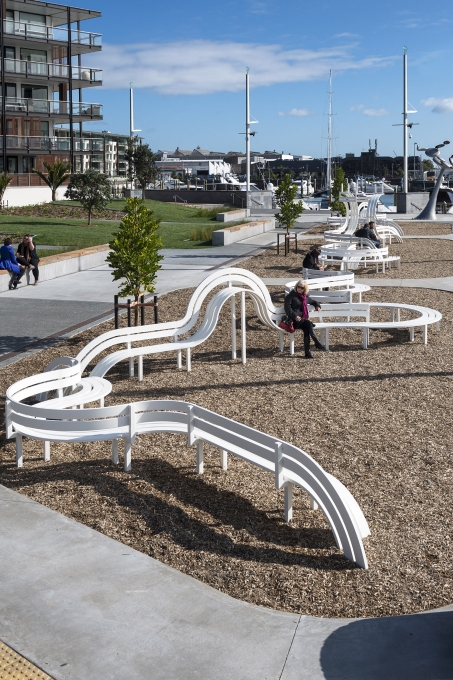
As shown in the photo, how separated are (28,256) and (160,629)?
15.1 m

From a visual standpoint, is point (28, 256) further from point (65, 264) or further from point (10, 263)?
point (65, 264)

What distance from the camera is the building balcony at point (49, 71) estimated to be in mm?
47062

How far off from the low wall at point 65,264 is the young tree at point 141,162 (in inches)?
1110

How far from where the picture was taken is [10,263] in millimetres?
18312

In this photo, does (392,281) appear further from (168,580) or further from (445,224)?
(445,224)

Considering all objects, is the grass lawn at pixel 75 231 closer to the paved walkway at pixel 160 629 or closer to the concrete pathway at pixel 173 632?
the paved walkway at pixel 160 629

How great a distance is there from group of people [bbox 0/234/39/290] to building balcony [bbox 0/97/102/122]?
30.0 meters

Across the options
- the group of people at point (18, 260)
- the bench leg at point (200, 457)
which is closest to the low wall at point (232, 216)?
the group of people at point (18, 260)

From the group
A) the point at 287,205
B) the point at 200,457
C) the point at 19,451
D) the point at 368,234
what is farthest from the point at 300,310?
the point at 287,205

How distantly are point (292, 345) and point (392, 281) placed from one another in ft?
26.6

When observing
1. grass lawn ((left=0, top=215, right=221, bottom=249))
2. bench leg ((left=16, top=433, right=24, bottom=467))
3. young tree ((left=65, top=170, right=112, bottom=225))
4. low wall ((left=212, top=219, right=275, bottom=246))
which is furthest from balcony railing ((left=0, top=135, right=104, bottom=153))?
bench leg ((left=16, top=433, right=24, bottom=467))

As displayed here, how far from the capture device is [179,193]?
59.1 m

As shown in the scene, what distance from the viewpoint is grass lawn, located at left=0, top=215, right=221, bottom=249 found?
27792 mm

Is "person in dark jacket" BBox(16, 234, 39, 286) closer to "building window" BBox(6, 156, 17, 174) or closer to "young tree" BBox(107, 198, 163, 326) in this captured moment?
"young tree" BBox(107, 198, 163, 326)
